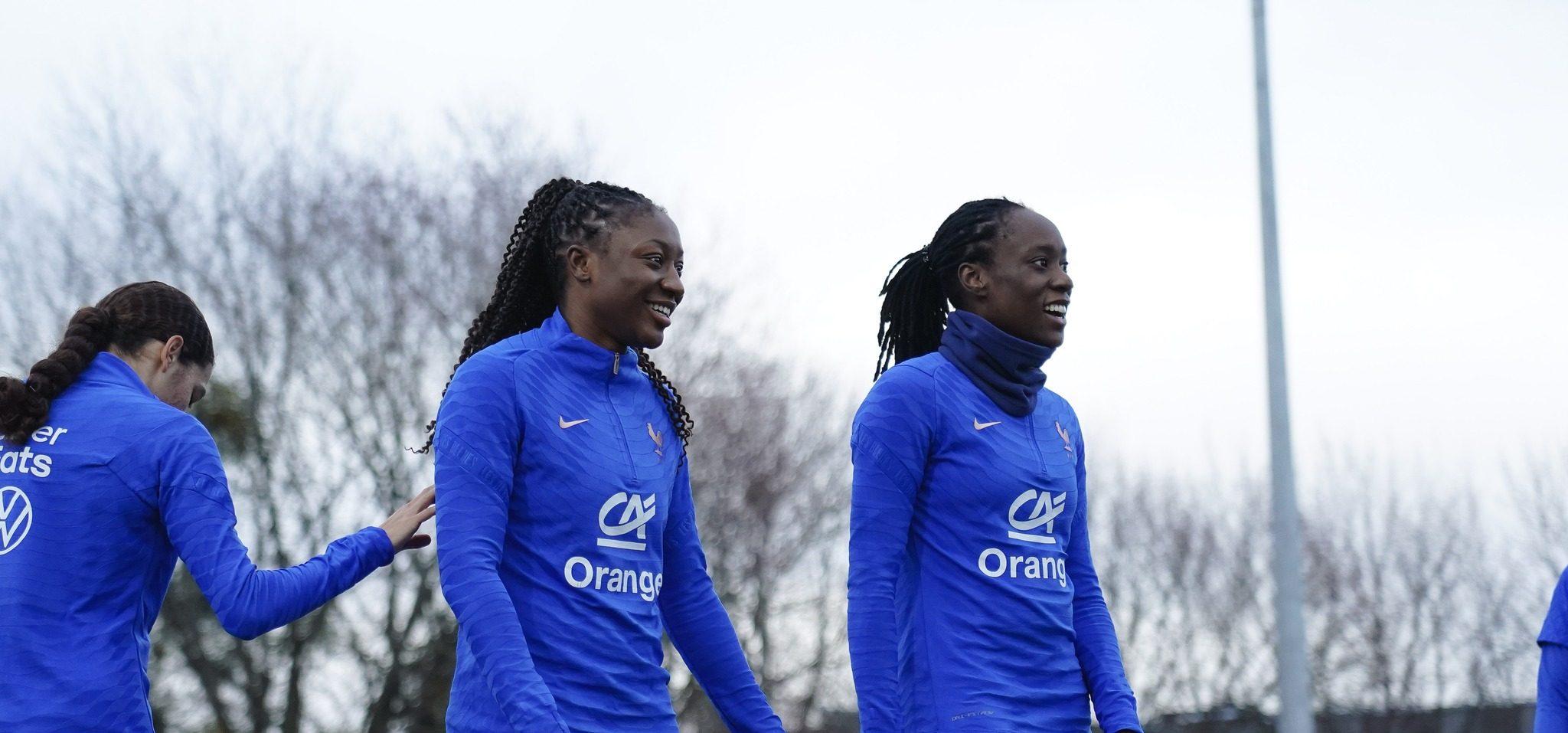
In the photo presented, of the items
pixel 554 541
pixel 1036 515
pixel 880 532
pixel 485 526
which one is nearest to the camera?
pixel 485 526

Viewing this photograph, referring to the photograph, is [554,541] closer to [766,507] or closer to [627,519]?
[627,519]

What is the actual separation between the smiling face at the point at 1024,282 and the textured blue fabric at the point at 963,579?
0.22m

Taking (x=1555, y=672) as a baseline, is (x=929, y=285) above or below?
above

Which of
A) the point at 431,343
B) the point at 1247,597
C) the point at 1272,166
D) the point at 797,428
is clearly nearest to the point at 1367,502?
the point at 1247,597

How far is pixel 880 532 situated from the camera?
4.17 meters

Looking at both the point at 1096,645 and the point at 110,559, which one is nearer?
the point at 110,559

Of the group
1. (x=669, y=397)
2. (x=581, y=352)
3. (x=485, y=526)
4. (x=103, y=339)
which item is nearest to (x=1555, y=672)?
(x=669, y=397)

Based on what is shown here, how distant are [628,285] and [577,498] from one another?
1.64ft

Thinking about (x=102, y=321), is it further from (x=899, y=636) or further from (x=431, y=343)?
(x=431, y=343)

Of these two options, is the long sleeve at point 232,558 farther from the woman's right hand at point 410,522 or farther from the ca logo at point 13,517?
the ca logo at point 13,517

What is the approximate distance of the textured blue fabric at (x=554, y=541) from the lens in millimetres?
3354

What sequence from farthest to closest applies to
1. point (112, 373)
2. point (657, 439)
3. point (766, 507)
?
point (766, 507), point (112, 373), point (657, 439)

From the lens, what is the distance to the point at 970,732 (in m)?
4.03

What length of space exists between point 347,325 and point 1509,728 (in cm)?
2014
